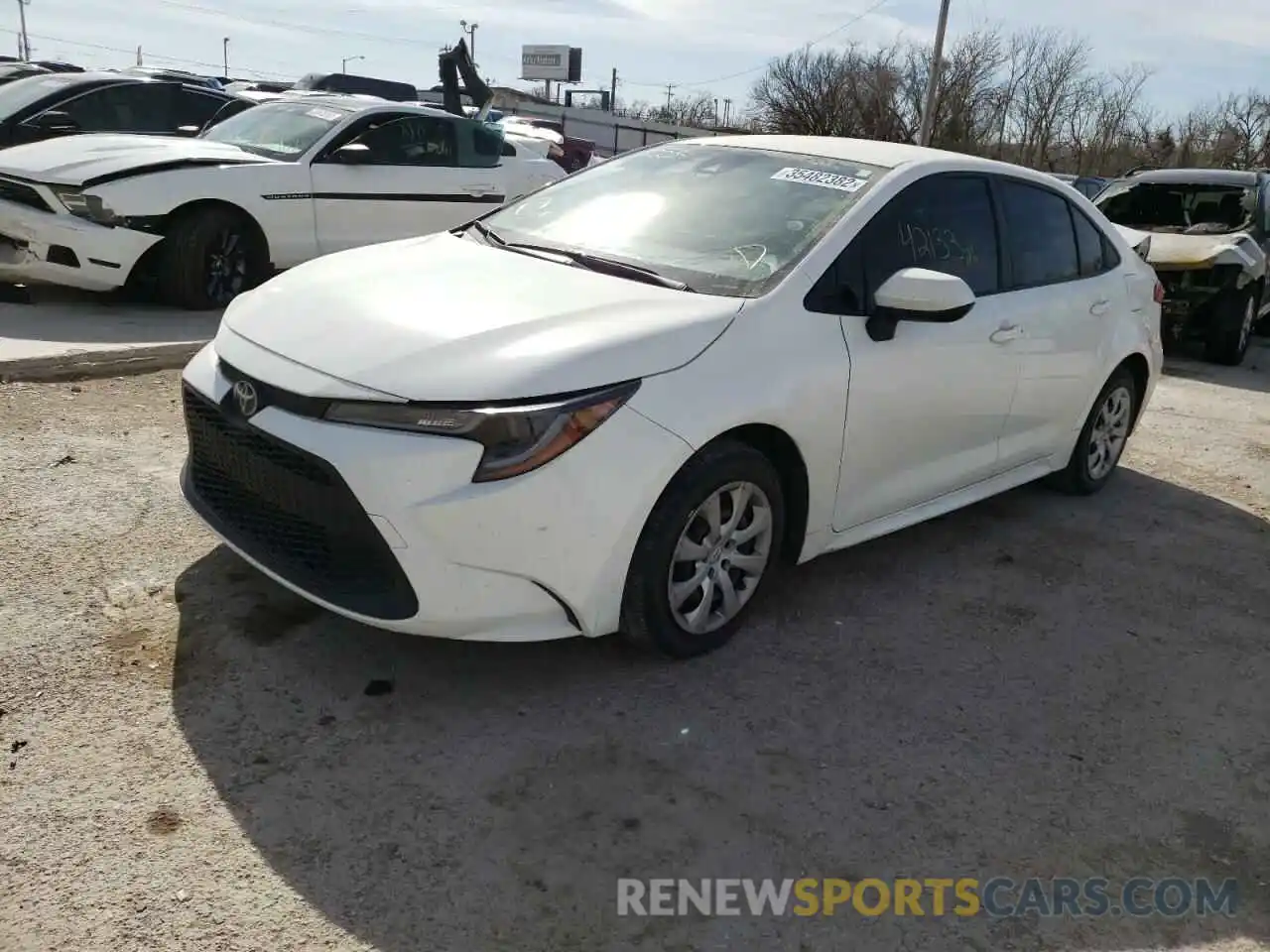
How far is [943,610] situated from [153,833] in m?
2.74

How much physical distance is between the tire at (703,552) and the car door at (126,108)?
27.8ft

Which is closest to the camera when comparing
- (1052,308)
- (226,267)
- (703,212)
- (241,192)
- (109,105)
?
(703,212)

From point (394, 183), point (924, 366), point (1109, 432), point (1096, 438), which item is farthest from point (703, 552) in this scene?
point (394, 183)

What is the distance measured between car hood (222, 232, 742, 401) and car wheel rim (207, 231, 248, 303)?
167 inches

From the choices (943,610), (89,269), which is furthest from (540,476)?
(89,269)

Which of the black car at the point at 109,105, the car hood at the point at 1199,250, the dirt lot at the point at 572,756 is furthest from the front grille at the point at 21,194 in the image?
the car hood at the point at 1199,250

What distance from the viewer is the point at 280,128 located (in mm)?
8383

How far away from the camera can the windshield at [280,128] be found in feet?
26.8

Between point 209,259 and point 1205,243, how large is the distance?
7952 mm

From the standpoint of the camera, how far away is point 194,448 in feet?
11.3

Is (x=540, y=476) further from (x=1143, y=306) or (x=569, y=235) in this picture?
(x=1143, y=306)

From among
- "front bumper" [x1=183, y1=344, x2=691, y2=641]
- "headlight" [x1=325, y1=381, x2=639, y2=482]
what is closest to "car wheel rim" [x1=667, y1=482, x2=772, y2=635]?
"front bumper" [x1=183, y1=344, x2=691, y2=641]

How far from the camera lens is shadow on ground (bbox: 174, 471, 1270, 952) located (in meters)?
2.46

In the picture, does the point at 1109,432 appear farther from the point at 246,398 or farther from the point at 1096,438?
the point at 246,398
